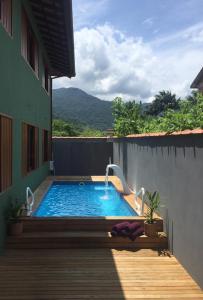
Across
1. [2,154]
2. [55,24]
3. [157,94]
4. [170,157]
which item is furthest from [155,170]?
[157,94]

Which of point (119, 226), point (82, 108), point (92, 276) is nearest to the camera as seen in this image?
point (92, 276)

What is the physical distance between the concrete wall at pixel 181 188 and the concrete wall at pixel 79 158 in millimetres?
9899

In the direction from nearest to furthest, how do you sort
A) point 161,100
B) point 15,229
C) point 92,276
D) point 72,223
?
point 92,276
point 15,229
point 72,223
point 161,100

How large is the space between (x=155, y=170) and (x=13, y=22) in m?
4.59

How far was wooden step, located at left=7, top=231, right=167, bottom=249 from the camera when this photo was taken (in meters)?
7.35

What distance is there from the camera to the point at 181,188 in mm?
6406

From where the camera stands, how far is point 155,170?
910cm

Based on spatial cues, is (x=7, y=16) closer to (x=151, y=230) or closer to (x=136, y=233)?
(x=136, y=233)

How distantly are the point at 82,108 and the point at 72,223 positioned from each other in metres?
88.3

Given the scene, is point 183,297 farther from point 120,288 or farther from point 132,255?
point 132,255

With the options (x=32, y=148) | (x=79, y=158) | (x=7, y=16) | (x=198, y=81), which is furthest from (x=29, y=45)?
(x=198, y=81)

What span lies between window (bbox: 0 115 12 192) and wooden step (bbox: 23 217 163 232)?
0.96 meters

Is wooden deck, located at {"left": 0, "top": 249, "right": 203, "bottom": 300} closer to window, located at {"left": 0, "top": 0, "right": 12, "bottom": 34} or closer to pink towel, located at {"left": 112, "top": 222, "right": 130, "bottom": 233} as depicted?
pink towel, located at {"left": 112, "top": 222, "right": 130, "bottom": 233}

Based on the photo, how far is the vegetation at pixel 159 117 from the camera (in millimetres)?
7266
